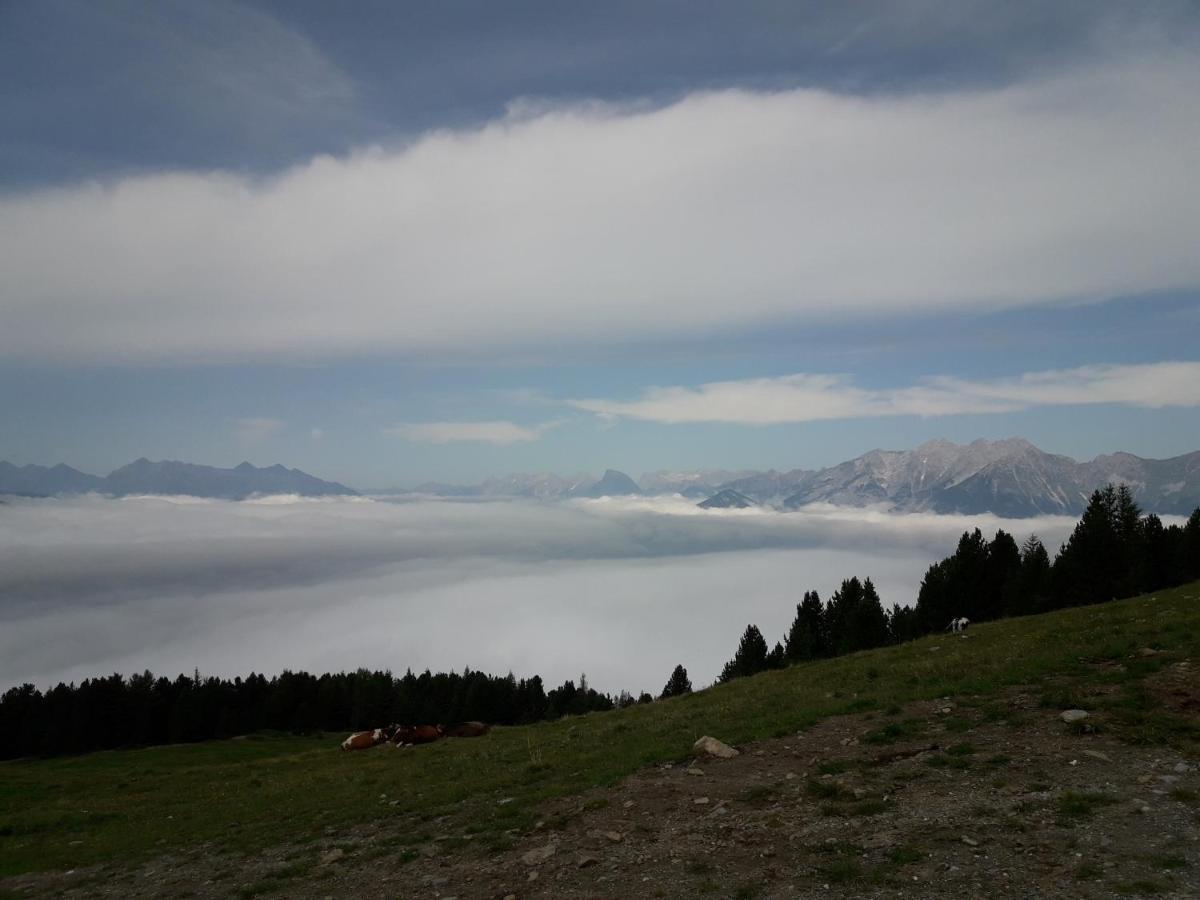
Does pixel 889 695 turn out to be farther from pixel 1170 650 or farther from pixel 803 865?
pixel 803 865

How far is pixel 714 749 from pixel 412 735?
27.3 metres

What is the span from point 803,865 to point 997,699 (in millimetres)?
10353

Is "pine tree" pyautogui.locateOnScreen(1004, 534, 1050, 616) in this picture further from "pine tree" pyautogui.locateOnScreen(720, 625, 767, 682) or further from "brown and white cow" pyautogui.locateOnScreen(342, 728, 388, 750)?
"brown and white cow" pyautogui.locateOnScreen(342, 728, 388, 750)

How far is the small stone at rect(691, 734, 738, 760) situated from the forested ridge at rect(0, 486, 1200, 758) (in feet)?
170

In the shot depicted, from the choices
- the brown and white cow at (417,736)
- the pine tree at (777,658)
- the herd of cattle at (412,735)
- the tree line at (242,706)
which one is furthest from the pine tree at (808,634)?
the brown and white cow at (417,736)

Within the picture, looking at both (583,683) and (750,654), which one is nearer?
(750,654)

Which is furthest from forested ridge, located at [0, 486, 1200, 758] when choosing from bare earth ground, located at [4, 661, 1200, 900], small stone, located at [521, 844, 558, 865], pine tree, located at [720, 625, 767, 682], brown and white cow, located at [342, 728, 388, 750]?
small stone, located at [521, 844, 558, 865]

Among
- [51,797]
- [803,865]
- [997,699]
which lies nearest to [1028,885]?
[803,865]

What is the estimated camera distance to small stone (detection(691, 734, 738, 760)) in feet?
56.6

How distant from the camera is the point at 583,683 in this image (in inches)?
5236

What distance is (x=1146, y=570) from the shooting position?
62.1 meters

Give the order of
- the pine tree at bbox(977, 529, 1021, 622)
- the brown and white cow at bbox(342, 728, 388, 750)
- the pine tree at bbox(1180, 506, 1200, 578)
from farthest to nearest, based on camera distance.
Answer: the pine tree at bbox(977, 529, 1021, 622), the pine tree at bbox(1180, 506, 1200, 578), the brown and white cow at bbox(342, 728, 388, 750)

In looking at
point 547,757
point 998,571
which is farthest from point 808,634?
point 547,757

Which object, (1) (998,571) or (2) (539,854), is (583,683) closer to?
(1) (998,571)
